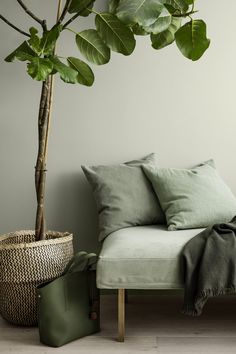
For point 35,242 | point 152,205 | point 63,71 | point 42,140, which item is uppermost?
point 63,71

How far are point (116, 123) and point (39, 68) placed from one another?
44.0 inches

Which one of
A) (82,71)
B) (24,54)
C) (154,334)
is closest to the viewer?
(24,54)

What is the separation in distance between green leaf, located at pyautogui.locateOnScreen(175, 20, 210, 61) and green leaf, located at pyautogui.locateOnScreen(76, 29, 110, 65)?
1.49ft

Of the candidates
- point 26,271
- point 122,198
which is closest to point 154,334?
point 26,271

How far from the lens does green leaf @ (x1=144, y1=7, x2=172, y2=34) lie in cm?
312

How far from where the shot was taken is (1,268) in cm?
324

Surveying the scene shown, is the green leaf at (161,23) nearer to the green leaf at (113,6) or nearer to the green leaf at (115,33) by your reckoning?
the green leaf at (115,33)

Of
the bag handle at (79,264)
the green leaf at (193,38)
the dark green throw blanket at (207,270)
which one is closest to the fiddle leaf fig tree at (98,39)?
the green leaf at (193,38)

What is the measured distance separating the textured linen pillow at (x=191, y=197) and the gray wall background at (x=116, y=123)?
1.07 feet

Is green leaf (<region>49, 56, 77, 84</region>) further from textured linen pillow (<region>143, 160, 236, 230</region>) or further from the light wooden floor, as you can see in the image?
the light wooden floor

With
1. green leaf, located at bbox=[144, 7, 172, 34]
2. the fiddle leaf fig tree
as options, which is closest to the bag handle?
the fiddle leaf fig tree

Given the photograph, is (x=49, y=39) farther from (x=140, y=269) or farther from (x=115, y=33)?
(x=140, y=269)

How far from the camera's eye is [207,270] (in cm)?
296

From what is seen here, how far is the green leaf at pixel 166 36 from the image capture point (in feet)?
11.3
